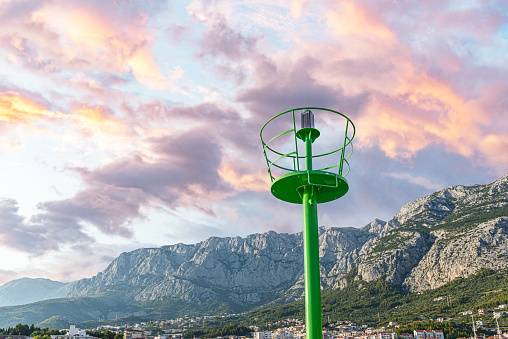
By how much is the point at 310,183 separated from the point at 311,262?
246cm

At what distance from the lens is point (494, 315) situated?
150m

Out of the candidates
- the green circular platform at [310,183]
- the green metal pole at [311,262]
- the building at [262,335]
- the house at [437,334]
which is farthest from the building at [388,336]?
the green metal pole at [311,262]

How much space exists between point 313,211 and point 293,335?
193981 mm

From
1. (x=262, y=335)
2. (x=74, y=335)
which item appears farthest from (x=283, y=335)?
(x=74, y=335)

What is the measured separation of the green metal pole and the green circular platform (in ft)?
0.92

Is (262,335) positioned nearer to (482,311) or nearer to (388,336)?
(388,336)

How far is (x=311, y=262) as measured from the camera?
12.0m

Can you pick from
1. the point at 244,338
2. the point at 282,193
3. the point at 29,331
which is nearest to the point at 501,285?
the point at 244,338

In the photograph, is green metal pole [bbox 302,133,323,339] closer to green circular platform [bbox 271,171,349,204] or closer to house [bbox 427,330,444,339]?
green circular platform [bbox 271,171,349,204]

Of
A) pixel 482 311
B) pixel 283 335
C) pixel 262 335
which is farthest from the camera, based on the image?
pixel 262 335

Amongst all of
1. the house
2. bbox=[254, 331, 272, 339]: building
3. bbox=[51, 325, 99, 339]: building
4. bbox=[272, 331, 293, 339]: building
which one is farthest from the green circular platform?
bbox=[254, 331, 272, 339]: building

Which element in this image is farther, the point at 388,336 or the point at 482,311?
the point at 482,311

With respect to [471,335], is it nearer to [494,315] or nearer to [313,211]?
[494,315]

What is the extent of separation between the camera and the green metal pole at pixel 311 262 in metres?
11.5
